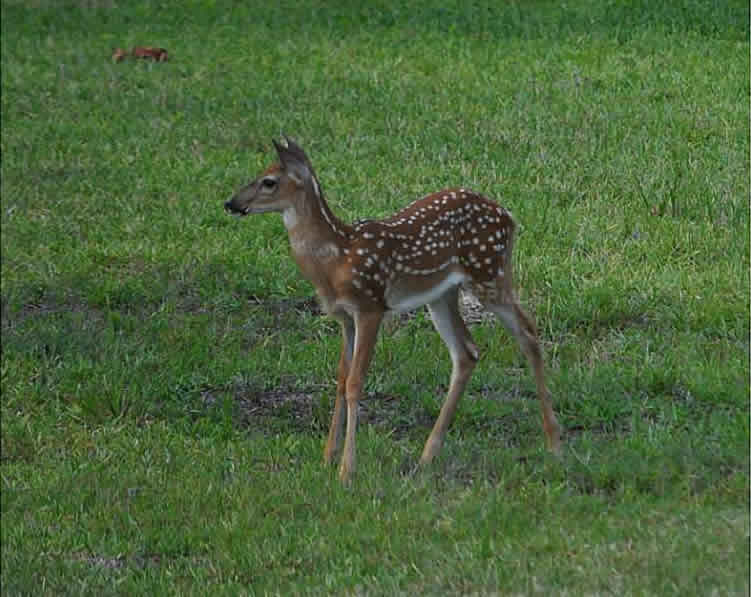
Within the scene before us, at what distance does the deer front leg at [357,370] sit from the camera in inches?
319

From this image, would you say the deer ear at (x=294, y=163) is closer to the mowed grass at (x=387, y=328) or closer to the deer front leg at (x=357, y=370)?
the deer front leg at (x=357, y=370)

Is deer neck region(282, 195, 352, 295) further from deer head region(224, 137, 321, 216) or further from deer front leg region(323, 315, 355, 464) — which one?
deer front leg region(323, 315, 355, 464)

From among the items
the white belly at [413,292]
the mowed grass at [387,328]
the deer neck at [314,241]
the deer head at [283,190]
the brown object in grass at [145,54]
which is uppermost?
the deer head at [283,190]

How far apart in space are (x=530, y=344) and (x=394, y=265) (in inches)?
30.3

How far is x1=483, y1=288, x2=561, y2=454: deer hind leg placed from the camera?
8.33m

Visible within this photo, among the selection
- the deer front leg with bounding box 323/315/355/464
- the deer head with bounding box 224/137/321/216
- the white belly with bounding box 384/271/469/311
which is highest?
the deer head with bounding box 224/137/321/216

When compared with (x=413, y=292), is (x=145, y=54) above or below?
below

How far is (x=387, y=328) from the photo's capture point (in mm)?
10742

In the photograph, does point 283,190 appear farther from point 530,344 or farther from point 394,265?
point 530,344

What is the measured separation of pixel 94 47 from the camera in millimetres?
19641

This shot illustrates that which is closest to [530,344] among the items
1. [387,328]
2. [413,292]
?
[413,292]

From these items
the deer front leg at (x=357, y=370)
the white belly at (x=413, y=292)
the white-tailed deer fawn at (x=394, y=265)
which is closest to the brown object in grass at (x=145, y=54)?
the white-tailed deer fawn at (x=394, y=265)

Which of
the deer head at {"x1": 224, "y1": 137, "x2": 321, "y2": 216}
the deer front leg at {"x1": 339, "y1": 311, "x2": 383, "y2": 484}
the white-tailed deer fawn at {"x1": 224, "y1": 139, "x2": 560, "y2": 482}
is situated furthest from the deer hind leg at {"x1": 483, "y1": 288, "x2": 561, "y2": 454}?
the deer head at {"x1": 224, "y1": 137, "x2": 321, "y2": 216}

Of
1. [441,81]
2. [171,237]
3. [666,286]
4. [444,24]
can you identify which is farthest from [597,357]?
[444,24]
